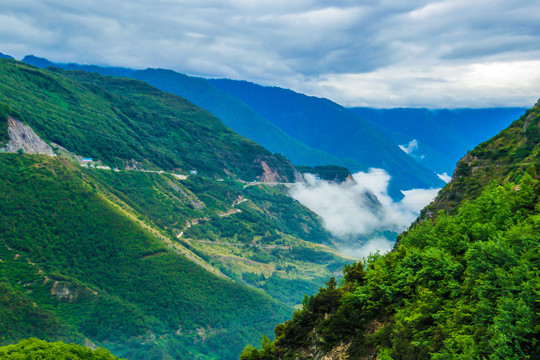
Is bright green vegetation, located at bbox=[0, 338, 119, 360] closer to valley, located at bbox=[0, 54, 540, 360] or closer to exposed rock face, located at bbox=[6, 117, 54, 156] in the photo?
valley, located at bbox=[0, 54, 540, 360]

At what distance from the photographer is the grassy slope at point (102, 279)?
5291 inches

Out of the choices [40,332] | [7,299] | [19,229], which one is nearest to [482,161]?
[40,332]

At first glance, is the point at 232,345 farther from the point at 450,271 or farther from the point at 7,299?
A: the point at 450,271

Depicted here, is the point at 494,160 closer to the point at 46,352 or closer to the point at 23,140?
the point at 46,352

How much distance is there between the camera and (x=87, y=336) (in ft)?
422

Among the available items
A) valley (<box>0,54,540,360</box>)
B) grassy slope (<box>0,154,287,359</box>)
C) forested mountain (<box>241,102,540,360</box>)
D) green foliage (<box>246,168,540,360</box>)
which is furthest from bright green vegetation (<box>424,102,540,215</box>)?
grassy slope (<box>0,154,287,359</box>)

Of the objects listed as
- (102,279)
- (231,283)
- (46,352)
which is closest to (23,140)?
(102,279)

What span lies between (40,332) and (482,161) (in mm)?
111211

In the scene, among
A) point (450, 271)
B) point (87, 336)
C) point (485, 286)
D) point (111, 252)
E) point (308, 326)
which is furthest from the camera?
point (111, 252)

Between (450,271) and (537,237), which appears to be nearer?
(537,237)

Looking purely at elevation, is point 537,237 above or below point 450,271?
above

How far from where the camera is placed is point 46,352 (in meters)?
59.1

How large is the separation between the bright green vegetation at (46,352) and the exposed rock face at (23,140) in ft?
447

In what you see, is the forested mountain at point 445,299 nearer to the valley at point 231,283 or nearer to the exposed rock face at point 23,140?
the valley at point 231,283
